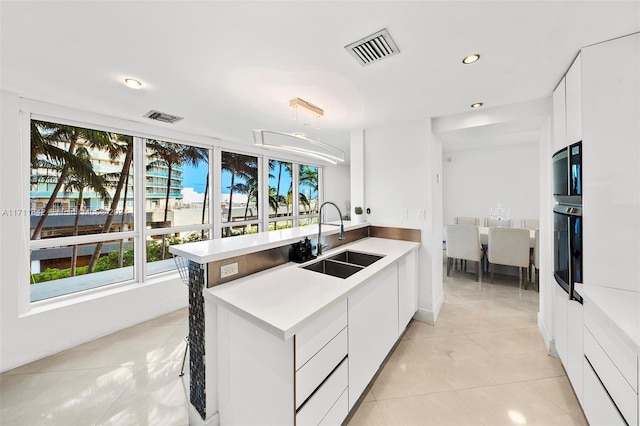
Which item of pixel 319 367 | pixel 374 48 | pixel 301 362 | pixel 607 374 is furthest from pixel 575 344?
pixel 374 48

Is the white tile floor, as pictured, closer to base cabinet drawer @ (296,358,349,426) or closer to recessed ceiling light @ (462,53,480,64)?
base cabinet drawer @ (296,358,349,426)

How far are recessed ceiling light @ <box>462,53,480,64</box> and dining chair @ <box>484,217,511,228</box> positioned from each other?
4.50 m

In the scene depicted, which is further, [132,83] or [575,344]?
[132,83]

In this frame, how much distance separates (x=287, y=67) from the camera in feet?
5.63

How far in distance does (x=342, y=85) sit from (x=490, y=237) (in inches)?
137

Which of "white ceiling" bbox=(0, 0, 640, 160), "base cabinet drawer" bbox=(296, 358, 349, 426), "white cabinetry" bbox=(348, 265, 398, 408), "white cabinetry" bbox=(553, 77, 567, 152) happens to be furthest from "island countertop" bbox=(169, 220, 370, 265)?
"white cabinetry" bbox=(553, 77, 567, 152)

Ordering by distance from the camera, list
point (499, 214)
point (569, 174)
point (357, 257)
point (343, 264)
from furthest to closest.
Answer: point (499, 214) < point (357, 257) < point (343, 264) < point (569, 174)

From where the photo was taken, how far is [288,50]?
152 centimetres

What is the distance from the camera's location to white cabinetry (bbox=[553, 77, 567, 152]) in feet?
6.01

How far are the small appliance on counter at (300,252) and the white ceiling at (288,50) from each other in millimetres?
1306

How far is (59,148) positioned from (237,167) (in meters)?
2.05

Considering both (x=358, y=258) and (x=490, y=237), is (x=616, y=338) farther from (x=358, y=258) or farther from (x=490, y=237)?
(x=490, y=237)

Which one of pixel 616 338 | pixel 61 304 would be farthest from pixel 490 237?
pixel 61 304

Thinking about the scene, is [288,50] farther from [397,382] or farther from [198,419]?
[397,382]
